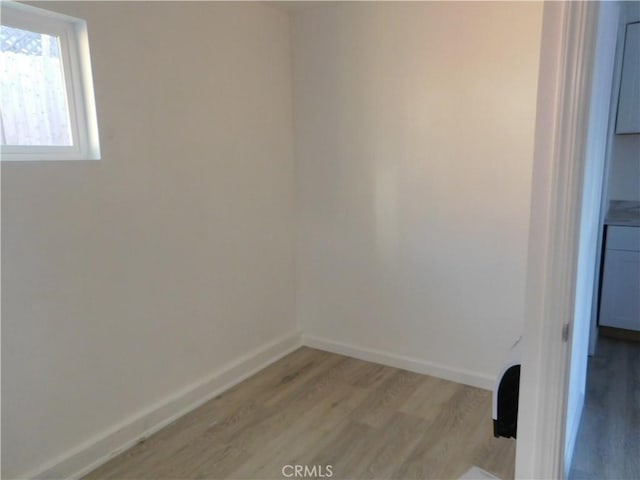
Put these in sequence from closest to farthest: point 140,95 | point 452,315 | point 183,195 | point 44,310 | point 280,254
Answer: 1. point 44,310
2. point 140,95
3. point 183,195
4. point 452,315
5. point 280,254

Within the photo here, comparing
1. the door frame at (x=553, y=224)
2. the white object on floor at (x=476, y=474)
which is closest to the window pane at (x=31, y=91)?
the door frame at (x=553, y=224)

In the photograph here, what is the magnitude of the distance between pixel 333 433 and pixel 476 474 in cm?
70

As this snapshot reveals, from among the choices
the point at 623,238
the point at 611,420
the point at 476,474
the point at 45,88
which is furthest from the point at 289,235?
the point at 623,238

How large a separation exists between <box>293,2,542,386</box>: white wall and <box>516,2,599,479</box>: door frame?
1.26 meters

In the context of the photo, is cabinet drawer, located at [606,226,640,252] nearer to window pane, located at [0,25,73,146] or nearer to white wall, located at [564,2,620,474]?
white wall, located at [564,2,620,474]

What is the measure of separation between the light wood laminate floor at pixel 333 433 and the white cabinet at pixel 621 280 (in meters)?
1.40

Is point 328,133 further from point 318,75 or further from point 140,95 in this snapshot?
point 140,95

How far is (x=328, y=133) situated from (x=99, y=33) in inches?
58.0

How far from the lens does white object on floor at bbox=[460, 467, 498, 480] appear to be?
200 cm

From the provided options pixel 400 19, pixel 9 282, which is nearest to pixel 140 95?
pixel 9 282

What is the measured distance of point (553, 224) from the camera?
47.4 inches

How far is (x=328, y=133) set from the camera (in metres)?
3.06

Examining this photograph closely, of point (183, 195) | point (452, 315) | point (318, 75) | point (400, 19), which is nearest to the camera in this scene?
point (183, 195)

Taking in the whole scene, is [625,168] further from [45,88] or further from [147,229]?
[45,88]
